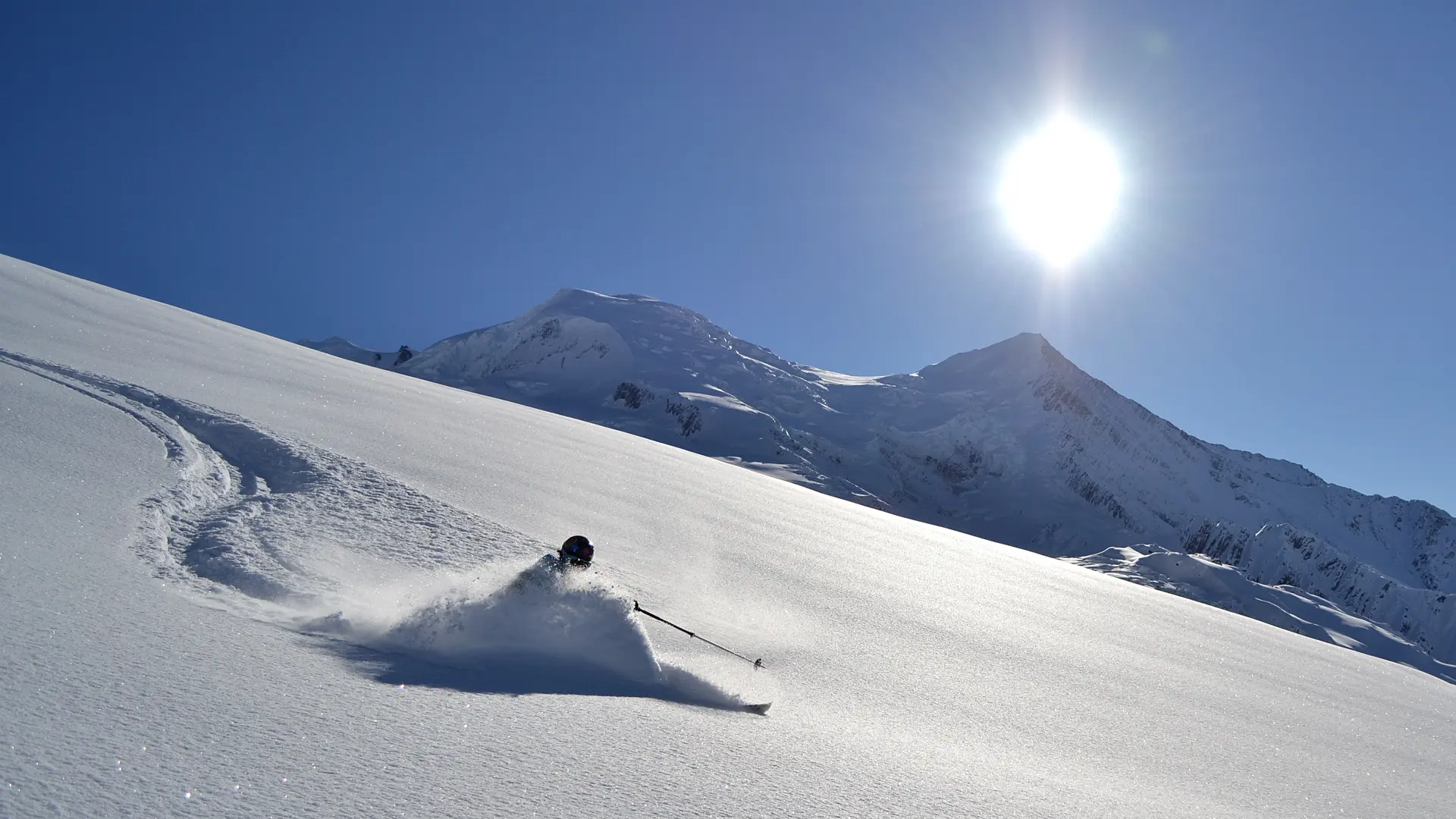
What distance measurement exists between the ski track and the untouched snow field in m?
0.03

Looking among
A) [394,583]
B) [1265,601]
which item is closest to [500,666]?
[394,583]

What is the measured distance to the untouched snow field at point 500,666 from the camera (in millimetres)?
3354

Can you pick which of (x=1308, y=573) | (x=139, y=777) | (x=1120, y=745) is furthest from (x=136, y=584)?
(x=1308, y=573)

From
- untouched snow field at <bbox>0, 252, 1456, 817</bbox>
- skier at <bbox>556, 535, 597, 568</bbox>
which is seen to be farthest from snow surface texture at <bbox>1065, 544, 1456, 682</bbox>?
skier at <bbox>556, 535, 597, 568</bbox>

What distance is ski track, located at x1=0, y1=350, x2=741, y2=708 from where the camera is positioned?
5285mm

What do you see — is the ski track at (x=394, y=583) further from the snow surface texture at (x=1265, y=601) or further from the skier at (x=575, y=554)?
the snow surface texture at (x=1265, y=601)

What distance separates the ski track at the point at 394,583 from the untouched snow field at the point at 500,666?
0.03m

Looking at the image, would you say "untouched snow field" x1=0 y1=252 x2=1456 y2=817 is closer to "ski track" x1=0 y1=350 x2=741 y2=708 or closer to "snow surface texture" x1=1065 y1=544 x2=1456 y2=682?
"ski track" x1=0 y1=350 x2=741 y2=708

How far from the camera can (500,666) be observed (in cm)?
534

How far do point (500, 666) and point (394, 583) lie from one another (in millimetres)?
1823

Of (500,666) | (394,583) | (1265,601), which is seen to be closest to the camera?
(500,666)

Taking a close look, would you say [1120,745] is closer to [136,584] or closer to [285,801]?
[285,801]

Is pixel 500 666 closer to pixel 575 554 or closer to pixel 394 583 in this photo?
pixel 575 554

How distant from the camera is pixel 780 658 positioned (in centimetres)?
691
